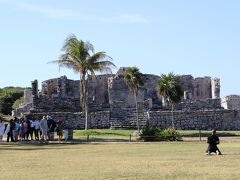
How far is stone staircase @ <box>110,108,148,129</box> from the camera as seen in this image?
41125 millimetres

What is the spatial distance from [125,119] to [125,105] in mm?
3624

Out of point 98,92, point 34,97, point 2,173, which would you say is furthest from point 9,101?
point 2,173

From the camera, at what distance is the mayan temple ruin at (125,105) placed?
41.3m

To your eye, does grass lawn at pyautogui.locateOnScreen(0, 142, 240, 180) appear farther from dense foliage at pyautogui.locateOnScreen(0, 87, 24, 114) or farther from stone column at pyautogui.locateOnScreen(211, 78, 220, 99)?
dense foliage at pyautogui.locateOnScreen(0, 87, 24, 114)

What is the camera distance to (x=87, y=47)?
123 feet

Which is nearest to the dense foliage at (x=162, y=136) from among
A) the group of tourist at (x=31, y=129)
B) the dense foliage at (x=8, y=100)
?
the group of tourist at (x=31, y=129)

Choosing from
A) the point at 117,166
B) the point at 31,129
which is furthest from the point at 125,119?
the point at 117,166

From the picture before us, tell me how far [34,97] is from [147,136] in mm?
17983

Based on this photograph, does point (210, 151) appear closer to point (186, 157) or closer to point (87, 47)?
point (186, 157)

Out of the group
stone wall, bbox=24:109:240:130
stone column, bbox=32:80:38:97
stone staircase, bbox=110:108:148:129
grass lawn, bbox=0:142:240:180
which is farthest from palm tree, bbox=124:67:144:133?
grass lawn, bbox=0:142:240:180

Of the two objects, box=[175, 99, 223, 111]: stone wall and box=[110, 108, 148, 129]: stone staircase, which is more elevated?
box=[175, 99, 223, 111]: stone wall

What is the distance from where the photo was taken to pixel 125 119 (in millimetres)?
42250

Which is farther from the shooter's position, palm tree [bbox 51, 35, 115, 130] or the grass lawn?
palm tree [bbox 51, 35, 115, 130]

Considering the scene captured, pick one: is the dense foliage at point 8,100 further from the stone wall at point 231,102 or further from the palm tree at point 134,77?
the palm tree at point 134,77
